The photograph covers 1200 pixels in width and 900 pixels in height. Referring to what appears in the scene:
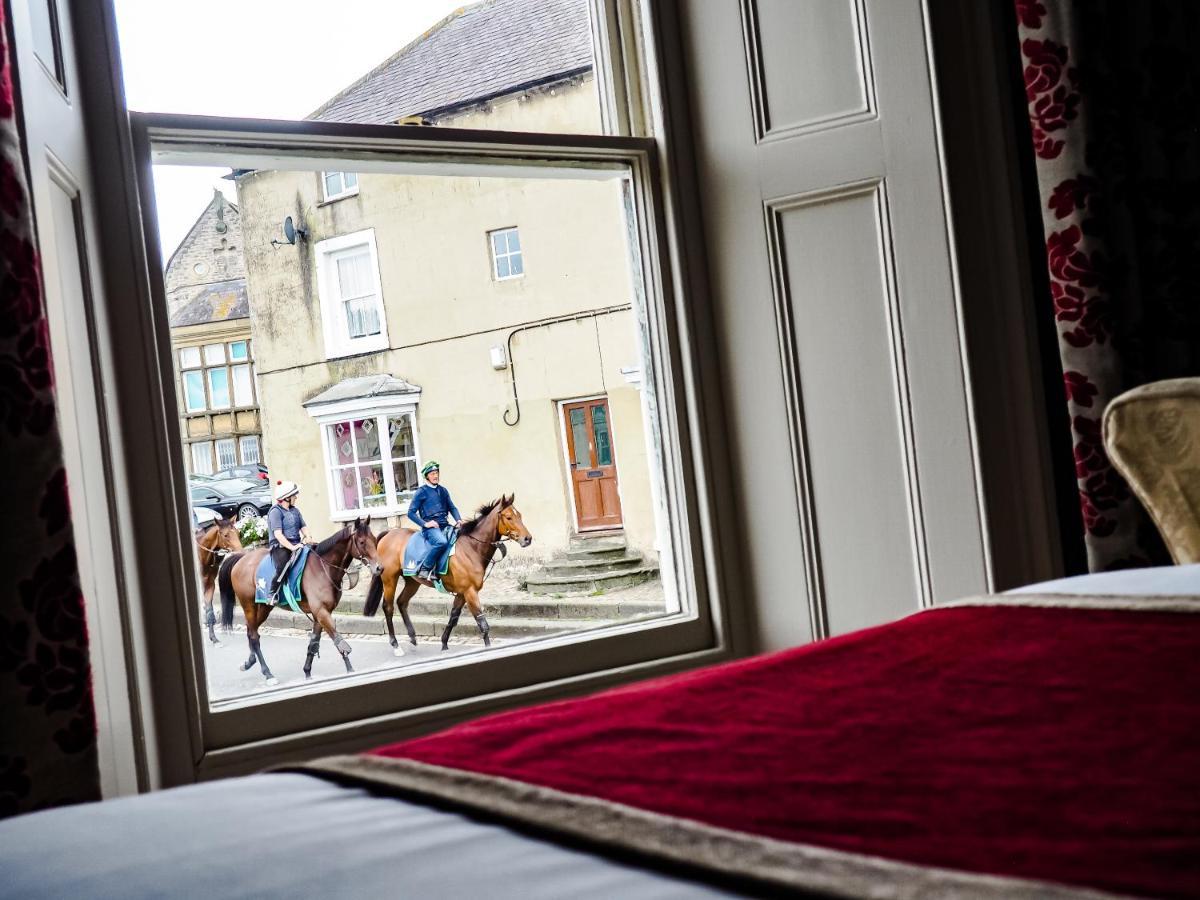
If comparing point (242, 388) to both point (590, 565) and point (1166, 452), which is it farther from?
point (1166, 452)

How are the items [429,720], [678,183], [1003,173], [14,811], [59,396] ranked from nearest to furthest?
[14,811], [59,396], [429,720], [1003,173], [678,183]

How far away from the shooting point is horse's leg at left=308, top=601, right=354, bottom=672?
236 cm

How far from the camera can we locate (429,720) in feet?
7.30

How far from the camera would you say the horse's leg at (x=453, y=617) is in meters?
2.50

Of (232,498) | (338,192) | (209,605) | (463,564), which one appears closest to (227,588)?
(209,605)

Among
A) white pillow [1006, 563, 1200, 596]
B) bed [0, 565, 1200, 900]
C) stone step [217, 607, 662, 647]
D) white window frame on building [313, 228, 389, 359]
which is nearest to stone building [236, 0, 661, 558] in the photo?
white window frame on building [313, 228, 389, 359]

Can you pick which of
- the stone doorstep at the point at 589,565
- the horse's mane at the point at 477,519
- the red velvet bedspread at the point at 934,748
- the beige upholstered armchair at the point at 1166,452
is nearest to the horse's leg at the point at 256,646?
the horse's mane at the point at 477,519

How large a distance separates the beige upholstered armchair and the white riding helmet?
159cm

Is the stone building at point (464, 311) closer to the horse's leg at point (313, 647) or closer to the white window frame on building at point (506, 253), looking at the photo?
the white window frame on building at point (506, 253)

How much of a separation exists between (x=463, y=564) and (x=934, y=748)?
6.67ft

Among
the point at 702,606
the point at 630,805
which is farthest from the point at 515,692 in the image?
the point at 630,805

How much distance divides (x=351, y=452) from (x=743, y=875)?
208 cm

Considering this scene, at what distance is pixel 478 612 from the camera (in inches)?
102

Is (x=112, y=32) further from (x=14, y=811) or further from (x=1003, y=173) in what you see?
(x=1003, y=173)
